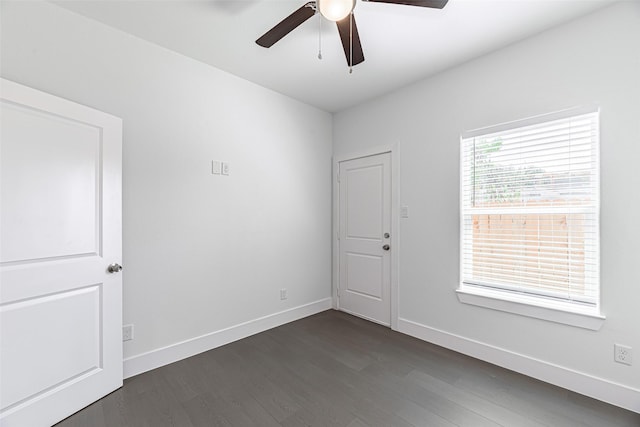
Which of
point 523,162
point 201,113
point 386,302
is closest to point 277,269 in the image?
point 386,302

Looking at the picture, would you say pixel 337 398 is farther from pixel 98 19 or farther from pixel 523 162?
pixel 98 19

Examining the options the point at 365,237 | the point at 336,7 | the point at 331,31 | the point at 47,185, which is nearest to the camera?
the point at 336,7

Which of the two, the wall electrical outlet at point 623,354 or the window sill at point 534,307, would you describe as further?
the window sill at point 534,307

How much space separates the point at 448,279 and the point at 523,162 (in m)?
1.23

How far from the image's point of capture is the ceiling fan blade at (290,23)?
5.16 feet

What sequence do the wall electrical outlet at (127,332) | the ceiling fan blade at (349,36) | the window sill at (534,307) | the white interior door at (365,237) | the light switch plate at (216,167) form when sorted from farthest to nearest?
the white interior door at (365,237) → the light switch plate at (216,167) → the wall electrical outlet at (127,332) → the window sill at (534,307) → the ceiling fan blade at (349,36)

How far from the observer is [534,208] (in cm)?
222

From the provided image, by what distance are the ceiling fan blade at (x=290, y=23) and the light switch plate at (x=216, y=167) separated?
1.22 m

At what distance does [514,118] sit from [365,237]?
1.92 metres

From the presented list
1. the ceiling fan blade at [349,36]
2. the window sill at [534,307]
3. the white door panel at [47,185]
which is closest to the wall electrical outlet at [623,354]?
the window sill at [534,307]

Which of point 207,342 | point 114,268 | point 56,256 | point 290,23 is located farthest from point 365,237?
point 56,256

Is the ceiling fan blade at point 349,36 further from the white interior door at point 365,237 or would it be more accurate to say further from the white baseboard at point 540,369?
the white baseboard at point 540,369

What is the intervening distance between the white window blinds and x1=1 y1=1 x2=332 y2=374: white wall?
1.94 metres

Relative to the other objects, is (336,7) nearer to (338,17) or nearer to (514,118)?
(338,17)
